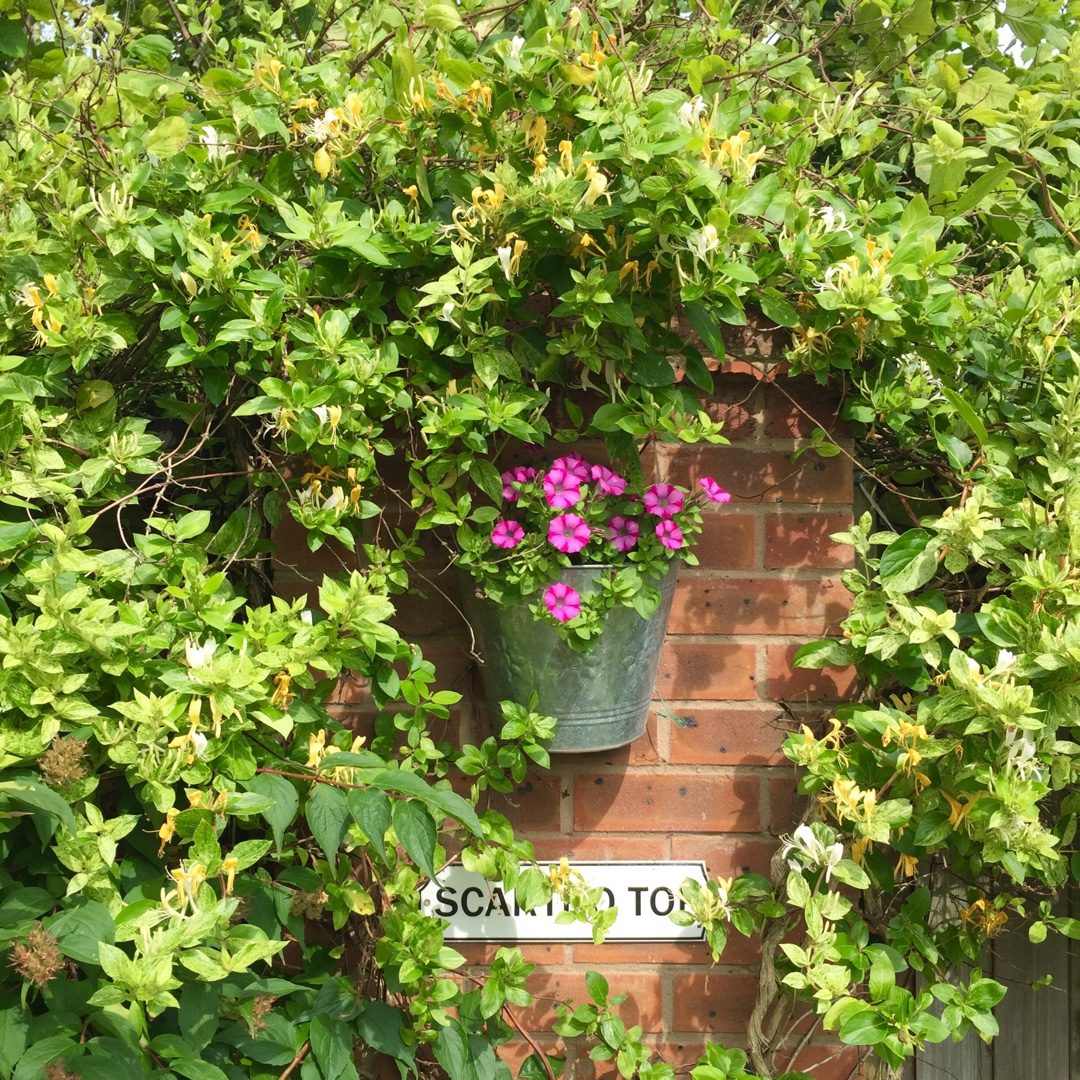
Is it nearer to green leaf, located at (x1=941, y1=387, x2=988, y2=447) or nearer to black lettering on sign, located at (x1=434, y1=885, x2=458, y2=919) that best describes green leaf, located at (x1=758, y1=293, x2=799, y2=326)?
green leaf, located at (x1=941, y1=387, x2=988, y2=447)

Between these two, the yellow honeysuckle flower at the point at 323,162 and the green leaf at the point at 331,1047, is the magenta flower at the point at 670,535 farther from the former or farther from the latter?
the green leaf at the point at 331,1047

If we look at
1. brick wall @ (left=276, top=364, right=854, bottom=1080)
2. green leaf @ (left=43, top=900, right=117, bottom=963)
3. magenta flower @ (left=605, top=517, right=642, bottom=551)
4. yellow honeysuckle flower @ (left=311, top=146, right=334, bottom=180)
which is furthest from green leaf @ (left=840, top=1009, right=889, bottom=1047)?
yellow honeysuckle flower @ (left=311, top=146, right=334, bottom=180)

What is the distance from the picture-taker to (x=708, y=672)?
5.17 feet

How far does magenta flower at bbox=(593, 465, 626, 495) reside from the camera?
55.1 inches

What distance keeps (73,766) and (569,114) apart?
98 centimetres

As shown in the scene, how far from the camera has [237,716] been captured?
3.66ft

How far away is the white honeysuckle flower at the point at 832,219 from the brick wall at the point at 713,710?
267 millimetres

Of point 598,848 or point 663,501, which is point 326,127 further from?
point 598,848

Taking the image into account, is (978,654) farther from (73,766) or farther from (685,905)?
(73,766)

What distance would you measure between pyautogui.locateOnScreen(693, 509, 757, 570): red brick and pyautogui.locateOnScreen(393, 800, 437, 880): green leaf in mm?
710

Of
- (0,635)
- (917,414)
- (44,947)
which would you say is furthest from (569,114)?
(44,947)

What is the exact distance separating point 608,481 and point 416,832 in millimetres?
590

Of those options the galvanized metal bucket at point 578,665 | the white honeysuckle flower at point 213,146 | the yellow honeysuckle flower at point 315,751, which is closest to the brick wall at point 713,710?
the galvanized metal bucket at point 578,665

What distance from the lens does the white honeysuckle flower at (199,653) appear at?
1103mm
